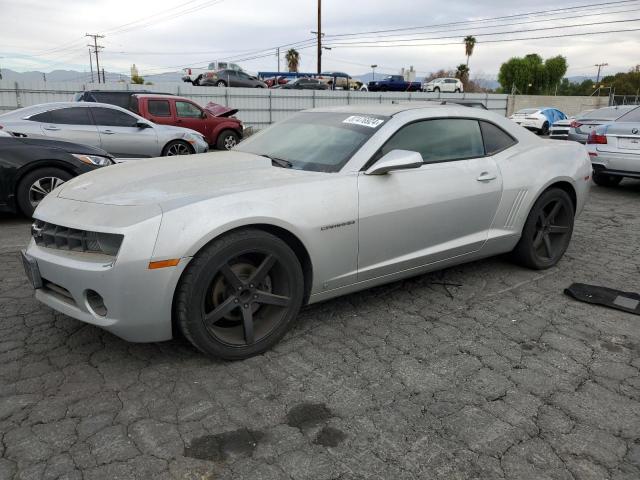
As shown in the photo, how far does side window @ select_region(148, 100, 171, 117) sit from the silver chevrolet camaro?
1040 cm

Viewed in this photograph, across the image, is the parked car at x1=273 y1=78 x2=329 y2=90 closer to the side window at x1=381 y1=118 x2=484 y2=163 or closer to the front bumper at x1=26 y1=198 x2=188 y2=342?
the side window at x1=381 y1=118 x2=484 y2=163

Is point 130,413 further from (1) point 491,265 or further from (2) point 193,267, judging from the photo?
(1) point 491,265

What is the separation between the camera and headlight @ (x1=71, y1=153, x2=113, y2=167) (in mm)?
6445

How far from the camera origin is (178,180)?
308cm

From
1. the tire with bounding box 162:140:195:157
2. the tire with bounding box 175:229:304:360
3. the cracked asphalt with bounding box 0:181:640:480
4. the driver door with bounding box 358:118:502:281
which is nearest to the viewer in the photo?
the cracked asphalt with bounding box 0:181:640:480

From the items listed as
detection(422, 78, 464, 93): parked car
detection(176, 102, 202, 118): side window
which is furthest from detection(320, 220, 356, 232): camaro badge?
detection(422, 78, 464, 93): parked car

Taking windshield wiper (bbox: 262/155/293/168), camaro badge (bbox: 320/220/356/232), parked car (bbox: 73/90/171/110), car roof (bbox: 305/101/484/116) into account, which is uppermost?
parked car (bbox: 73/90/171/110)

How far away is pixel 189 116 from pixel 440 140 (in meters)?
12.0

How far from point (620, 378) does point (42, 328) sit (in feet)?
11.7

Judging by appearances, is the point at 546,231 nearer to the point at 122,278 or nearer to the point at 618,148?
the point at 122,278

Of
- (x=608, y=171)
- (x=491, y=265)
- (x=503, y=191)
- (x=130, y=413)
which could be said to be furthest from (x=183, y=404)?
(x=608, y=171)

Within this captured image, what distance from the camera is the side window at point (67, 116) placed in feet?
28.5

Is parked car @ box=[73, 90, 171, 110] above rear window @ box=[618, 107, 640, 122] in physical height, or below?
above

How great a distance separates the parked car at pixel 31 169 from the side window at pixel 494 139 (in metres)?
4.84
